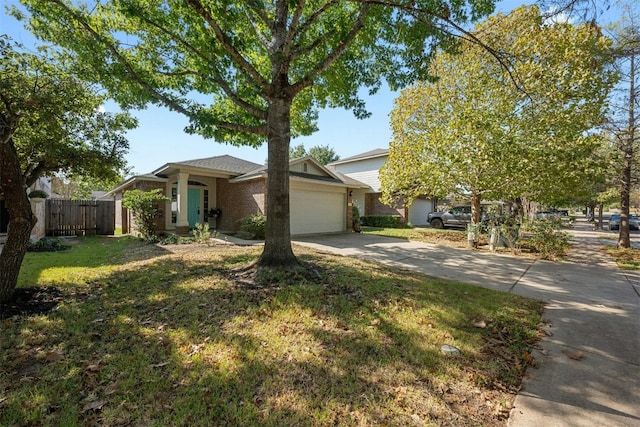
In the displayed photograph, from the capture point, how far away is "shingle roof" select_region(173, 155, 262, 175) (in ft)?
44.6

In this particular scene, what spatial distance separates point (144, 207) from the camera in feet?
37.0

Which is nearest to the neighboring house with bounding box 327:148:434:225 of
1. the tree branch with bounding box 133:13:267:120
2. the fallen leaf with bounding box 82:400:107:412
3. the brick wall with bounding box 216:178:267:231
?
the brick wall with bounding box 216:178:267:231

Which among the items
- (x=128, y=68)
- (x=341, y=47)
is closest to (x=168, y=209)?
(x=128, y=68)

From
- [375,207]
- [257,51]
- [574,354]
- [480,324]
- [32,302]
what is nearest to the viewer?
[574,354]

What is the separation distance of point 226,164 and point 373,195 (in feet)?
39.3

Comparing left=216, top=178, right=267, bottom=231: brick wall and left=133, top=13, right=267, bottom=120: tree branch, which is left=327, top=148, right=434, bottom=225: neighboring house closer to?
left=216, top=178, right=267, bottom=231: brick wall

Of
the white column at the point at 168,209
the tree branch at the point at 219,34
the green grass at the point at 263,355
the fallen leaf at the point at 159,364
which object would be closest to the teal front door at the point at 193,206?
the white column at the point at 168,209

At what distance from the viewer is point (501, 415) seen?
7.32 ft

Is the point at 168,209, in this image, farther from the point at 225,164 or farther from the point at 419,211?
the point at 419,211

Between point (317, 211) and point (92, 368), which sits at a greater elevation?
point (317, 211)

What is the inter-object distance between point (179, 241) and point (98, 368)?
26.4 feet

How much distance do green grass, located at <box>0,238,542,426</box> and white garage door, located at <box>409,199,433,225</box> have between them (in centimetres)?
1802

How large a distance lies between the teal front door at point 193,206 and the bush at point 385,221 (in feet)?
38.6

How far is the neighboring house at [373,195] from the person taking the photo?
2167cm
